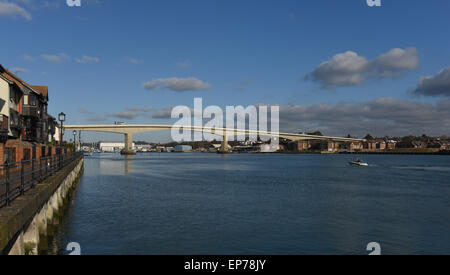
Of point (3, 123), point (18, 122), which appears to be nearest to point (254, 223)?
point (3, 123)

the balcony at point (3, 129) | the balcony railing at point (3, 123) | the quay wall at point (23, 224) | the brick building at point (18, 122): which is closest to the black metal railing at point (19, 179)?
the quay wall at point (23, 224)

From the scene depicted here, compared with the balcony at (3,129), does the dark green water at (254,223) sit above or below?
below

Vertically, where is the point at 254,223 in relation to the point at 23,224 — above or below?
below

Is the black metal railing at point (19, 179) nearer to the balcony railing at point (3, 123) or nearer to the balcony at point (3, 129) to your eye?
the balcony at point (3, 129)

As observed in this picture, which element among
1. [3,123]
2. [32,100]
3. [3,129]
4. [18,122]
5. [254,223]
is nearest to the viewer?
[254,223]

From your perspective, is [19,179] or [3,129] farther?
[3,129]

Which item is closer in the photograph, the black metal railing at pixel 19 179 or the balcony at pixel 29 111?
the black metal railing at pixel 19 179

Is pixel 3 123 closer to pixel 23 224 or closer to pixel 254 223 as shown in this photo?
pixel 23 224

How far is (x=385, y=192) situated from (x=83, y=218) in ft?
105

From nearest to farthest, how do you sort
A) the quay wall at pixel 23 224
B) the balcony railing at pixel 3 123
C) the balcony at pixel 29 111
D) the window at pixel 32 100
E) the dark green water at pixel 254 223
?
the quay wall at pixel 23 224
the dark green water at pixel 254 223
the balcony railing at pixel 3 123
the balcony at pixel 29 111
the window at pixel 32 100

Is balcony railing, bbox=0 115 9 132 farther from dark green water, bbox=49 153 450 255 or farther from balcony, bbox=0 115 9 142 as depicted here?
dark green water, bbox=49 153 450 255

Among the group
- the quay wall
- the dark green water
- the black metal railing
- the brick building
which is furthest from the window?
the quay wall

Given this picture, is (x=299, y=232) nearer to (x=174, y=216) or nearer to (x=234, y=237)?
(x=234, y=237)

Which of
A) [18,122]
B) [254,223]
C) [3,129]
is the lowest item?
[254,223]
